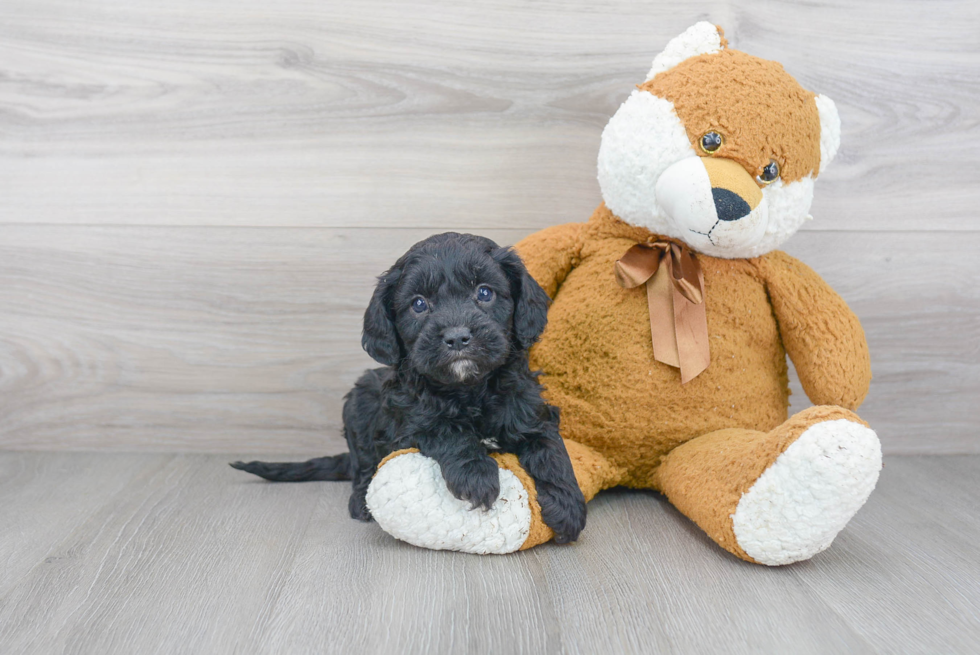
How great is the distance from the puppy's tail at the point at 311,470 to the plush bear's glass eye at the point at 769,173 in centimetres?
102

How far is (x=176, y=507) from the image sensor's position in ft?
4.88

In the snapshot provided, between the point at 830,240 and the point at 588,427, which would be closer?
the point at 588,427

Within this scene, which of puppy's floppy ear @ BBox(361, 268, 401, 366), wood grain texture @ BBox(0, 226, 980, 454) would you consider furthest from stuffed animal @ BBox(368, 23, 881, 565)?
wood grain texture @ BBox(0, 226, 980, 454)

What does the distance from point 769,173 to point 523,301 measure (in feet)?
1.56

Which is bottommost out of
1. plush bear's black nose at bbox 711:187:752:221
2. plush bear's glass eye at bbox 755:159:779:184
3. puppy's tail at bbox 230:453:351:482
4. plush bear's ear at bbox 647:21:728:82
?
puppy's tail at bbox 230:453:351:482

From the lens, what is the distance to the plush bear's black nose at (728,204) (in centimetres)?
122

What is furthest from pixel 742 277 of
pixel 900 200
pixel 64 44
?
pixel 64 44

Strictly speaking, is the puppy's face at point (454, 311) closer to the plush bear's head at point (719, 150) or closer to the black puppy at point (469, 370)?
the black puppy at point (469, 370)

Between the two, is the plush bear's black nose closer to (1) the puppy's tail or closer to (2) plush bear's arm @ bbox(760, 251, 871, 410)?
(2) plush bear's arm @ bbox(760, 251, 871, 410)

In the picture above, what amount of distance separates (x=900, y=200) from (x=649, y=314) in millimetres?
821

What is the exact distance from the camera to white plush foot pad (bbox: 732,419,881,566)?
1.08 metres

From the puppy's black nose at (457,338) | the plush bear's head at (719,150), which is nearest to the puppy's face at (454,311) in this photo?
the puppy's black nose at (457,338)

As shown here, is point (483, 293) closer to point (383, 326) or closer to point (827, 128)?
point (383, 326)

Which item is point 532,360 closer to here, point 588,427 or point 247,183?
point 588,427
